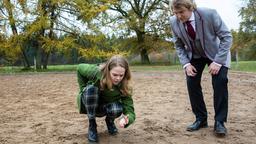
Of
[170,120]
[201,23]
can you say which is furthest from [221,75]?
[170,120]

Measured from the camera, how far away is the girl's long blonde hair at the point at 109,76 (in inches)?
149

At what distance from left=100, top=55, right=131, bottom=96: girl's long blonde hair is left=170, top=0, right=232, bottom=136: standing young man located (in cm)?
74

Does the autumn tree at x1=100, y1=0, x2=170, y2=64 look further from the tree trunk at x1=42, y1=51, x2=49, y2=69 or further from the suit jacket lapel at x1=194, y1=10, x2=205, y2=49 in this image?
the suit jacket lapel at x1=194, y1=10, x2=205, y2=49

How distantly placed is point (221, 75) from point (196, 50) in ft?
1.22

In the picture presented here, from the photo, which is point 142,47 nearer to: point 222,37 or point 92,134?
point 222,37

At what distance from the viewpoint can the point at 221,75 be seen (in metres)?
4.23

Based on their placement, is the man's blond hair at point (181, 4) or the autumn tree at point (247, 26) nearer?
the man's blond hair at point (181, 4)

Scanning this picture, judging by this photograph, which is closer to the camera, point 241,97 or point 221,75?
point 221,75

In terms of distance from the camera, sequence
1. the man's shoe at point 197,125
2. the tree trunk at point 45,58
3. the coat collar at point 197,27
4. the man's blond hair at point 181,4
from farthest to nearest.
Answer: the tree trunk at point 45,58, the man's shoe at point 197,125, the coat collar at point 197,27, the man's blond hair at point 181,4

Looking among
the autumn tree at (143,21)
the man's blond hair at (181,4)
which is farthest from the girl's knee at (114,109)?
the autumn tree at (143,21)

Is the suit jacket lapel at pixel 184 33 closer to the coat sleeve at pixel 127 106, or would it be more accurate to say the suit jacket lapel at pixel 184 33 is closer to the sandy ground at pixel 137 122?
the coat sleeve at pixel 127 106

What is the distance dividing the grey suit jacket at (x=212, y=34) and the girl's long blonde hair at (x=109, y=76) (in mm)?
797

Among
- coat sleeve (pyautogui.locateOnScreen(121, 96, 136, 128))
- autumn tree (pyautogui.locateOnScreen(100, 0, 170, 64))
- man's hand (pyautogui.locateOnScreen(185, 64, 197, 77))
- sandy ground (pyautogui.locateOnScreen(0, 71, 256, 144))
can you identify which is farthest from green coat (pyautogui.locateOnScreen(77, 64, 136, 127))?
autumn tree (pyautogui.locateOnScreen(100, 0, 170, 64))

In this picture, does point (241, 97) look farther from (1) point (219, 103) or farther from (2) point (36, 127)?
(2) point (36, 127)
